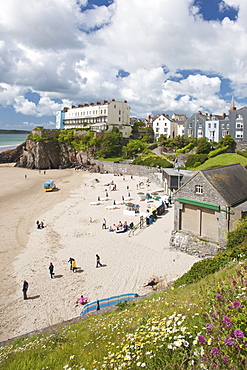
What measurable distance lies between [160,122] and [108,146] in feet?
65.1

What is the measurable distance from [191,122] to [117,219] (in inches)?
1861

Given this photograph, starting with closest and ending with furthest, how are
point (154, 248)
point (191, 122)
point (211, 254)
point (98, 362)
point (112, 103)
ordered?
point (98, 362) → point (211, 254) → point (154, 248) → point (191, 122) → point (112, 103)

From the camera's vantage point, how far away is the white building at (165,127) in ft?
236

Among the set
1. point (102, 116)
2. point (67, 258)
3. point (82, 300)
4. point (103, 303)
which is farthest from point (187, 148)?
point (103, 303)

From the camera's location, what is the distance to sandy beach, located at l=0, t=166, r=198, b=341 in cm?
1264

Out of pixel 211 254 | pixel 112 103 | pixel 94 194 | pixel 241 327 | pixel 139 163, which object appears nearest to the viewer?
pixel 241 327

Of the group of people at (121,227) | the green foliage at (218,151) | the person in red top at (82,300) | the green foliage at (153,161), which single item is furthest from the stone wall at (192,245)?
the green foliage at (218,151)

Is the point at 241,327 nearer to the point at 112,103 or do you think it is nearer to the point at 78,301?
the point at 78,301

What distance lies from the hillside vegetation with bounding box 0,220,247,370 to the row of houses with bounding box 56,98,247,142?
56.2 m

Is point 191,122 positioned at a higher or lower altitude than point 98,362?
higher

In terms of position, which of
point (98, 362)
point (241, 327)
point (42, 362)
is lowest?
point (42, 362)

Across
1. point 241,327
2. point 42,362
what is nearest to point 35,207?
point 42,362

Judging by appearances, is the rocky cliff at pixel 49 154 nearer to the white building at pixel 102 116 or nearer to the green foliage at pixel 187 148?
the white building at pixel 102 116

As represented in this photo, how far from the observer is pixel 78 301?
12.9 meters
